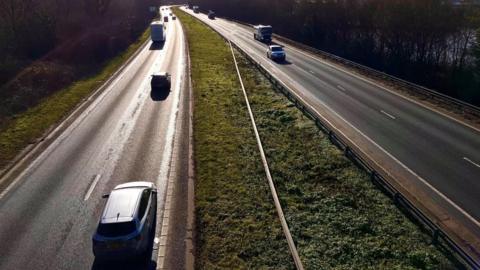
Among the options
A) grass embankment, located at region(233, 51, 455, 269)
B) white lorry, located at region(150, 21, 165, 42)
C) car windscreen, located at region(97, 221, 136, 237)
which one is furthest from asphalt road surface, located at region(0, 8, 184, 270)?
white lorry, located at region(150, 21, 165, 42)

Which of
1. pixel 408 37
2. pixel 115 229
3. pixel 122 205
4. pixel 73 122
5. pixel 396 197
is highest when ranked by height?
pixel 408 37

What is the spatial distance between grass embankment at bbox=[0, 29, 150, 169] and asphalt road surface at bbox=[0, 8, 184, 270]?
1533 millimetres

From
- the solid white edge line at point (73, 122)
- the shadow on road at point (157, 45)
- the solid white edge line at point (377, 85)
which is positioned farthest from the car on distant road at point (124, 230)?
the shadow on road at point (157, 45)

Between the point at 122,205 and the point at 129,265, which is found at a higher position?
the point at 122,205

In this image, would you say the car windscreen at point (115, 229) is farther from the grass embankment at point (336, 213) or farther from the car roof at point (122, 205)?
the grass embankment at point (336, 213)

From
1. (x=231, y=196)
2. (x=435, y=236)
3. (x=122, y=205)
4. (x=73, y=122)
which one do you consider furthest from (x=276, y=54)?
(x=122, y=205)

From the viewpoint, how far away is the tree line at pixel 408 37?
44.1m

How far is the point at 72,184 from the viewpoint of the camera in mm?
19328

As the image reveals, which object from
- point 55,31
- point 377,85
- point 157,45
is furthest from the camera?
point 157,45

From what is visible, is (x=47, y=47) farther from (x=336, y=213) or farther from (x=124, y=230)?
(x=336, y=213)

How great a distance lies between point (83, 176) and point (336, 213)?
12436 mm

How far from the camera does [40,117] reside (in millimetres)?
28250

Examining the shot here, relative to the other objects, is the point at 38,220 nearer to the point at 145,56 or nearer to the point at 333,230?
the point at 333,230

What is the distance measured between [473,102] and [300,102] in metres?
20.5
